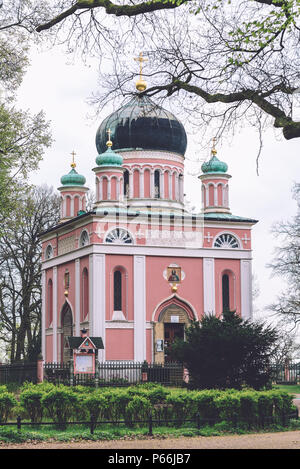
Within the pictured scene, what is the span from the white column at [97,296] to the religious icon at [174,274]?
3.35 m

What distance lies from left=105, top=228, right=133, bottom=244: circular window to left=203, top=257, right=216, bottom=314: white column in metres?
3.97

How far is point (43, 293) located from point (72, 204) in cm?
486

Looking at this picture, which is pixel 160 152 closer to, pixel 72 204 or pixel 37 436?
pixel 72 204

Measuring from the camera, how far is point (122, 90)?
13820mm

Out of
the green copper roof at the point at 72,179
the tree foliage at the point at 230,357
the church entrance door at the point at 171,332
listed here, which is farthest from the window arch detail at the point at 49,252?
the tree foliage at the point at 230,357

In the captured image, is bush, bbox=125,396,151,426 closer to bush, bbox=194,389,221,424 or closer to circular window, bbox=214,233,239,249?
bush, bbox=194,389,221,424

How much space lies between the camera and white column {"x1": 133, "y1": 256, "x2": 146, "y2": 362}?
119 ft

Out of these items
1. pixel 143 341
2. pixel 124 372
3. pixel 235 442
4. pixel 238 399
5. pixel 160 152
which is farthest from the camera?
pixel 160 152

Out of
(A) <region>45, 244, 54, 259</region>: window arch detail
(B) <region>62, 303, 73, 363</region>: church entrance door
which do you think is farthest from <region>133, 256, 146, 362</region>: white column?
(A) <region>45, 244, 54, 259</region>: window arch detail

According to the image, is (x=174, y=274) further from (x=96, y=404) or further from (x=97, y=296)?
(x=96, y=404)

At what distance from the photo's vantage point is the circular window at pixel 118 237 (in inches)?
1447

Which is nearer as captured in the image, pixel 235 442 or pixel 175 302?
pixel 235 442

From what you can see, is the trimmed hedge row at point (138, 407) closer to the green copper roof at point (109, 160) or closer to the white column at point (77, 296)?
the white column at point (77, 296)

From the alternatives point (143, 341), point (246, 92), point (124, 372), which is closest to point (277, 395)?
point (246, 92)
